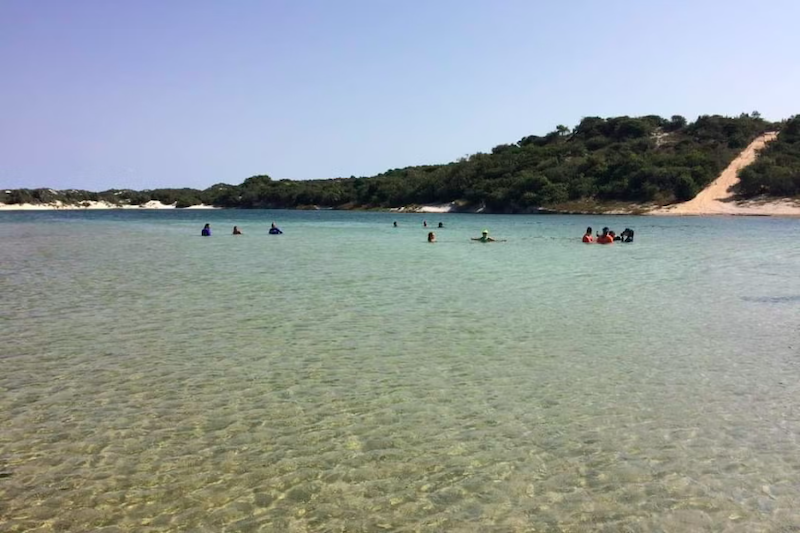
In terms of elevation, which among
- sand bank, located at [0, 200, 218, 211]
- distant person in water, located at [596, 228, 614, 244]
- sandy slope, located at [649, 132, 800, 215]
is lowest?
sand bank, located at [0, 200, 218, 211]

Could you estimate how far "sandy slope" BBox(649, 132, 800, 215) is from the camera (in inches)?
3095

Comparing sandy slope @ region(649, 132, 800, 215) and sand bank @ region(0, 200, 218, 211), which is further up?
sandy slope @ region(649, 132, 800, 215)

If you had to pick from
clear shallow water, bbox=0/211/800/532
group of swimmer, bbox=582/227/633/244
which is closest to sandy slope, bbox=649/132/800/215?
group of swimmer, bbox=582/227/633/244

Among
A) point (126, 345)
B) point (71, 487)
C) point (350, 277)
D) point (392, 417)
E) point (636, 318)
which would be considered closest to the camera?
point (71, 487)

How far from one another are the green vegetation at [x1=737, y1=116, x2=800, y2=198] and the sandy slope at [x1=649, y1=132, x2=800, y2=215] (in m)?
2.23

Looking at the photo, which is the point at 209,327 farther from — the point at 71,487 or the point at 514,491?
the point at 514,491

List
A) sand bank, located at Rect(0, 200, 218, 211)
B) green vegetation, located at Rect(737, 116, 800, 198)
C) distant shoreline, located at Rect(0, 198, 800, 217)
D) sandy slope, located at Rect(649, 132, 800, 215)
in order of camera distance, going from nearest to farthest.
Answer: distant shoreline, located at Rect(0, 198, 800, 217) → sandy slope, located at Rect(649, 132, 800, 215) → green vegetation, located at Rect(737, 116, 800, 198) → sand bank, located at Rect(0, 200, 218, 211)

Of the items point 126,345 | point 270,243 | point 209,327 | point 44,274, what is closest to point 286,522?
point 126,345

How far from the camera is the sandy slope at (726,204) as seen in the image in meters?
78.6

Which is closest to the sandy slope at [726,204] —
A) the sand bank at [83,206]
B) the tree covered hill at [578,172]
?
the tree covered hill at [578,172]

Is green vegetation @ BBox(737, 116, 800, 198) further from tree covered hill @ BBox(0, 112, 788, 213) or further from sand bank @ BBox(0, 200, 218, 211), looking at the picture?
sand bank @ BBox(0, 200, 218, 211)

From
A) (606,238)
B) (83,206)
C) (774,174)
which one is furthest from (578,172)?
(83,206)

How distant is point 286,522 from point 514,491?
2078 millimetres

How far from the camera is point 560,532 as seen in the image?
512 cm
